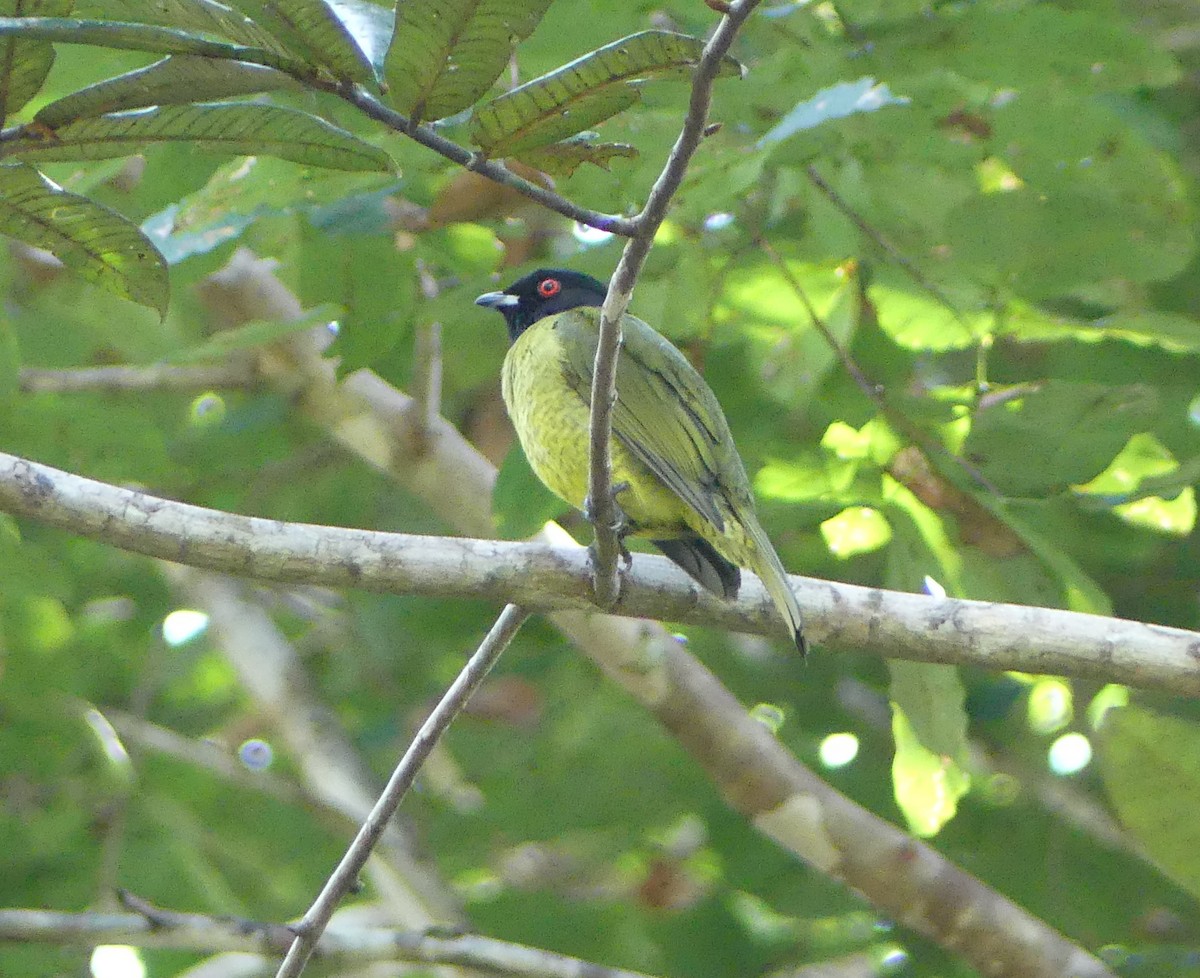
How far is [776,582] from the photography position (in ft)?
9.08

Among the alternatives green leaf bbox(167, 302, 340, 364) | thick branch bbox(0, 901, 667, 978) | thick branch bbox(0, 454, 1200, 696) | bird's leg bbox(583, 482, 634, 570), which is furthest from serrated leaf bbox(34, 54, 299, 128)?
green leaf bbox(167, 302, 340, 364)

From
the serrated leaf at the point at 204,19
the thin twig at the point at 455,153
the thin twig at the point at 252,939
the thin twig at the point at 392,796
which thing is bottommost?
the thin twig at the point at 252,939

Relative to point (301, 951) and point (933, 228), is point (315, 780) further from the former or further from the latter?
point (933, 228)

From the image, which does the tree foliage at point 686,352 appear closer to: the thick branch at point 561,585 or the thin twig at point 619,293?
the thin twig at point 619,293

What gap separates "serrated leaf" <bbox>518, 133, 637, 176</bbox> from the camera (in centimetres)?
195

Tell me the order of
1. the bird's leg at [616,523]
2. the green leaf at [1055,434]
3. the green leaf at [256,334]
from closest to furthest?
the bird's leg at [616,523]
the green leaf at [1055,434]
the green leaf at [256,334]

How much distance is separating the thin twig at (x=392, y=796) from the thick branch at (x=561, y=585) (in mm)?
121

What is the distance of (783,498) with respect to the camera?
3361mm

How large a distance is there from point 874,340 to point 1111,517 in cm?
85

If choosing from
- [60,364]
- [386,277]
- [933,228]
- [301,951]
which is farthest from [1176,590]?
[60,364]

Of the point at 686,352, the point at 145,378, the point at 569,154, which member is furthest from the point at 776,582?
the point at 145,378

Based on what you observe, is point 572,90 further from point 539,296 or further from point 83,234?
point 539,296

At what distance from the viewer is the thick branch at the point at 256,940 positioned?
2.96 metres

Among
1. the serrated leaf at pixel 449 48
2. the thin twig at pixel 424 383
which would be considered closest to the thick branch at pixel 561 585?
the serrated leaf at pixel 449 48
